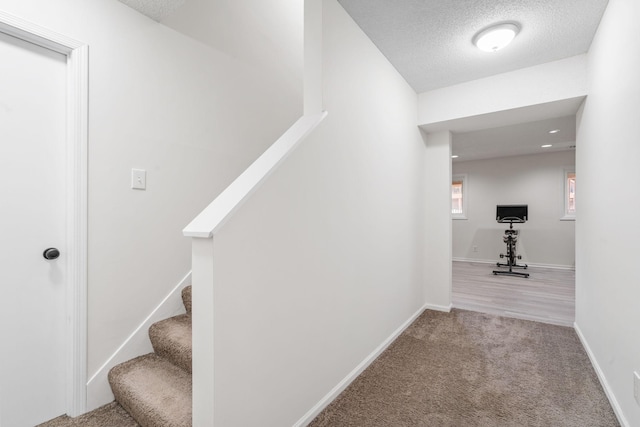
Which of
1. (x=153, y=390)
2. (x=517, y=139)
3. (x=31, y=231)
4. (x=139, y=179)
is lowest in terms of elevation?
(x=153, y=390)

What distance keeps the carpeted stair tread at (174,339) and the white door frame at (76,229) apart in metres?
0.35

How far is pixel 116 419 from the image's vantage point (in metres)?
1.55

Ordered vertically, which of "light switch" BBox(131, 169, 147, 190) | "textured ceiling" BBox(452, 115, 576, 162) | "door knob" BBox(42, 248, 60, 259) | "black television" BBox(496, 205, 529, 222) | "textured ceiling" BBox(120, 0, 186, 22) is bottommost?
"door knob" BBox(42, 248, 60, 259)

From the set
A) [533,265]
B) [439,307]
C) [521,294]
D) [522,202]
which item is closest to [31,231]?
[439,307]

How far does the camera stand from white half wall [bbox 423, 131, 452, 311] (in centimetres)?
335

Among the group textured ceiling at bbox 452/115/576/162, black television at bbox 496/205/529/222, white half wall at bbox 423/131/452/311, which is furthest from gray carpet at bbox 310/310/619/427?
black television at bbox 496/205/529/222

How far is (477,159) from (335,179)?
623 centimetres

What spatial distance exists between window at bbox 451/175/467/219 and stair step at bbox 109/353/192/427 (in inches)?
268

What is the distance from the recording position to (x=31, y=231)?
4.91 feet

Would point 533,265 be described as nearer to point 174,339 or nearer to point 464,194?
point 464,194

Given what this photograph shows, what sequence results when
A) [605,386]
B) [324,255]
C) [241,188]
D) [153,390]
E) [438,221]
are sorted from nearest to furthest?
[241,188]
[153,390]
[324,255]
[605,386]
[438,221]

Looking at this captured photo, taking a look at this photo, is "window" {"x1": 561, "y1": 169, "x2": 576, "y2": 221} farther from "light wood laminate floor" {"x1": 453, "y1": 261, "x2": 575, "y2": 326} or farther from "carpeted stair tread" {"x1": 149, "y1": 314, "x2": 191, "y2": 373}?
"carpeted stair tread" {"x1": 149, "y1": 314, "x2": 191, "y2": 373}

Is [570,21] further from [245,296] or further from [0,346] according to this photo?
[0,346]

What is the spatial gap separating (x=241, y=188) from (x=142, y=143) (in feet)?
3.46
